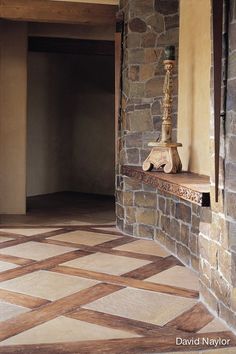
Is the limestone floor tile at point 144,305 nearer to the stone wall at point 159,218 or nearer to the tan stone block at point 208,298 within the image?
the tan stone block at point 208,298

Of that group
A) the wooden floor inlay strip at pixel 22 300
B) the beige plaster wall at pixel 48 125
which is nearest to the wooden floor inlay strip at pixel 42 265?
the wooden floor inlay strip at pixel 22 300

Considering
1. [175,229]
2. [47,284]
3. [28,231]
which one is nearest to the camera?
[47,284]

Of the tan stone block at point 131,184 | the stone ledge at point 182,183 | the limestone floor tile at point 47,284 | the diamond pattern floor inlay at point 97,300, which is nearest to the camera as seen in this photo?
the diamond pattern floor inlay at point 97,300

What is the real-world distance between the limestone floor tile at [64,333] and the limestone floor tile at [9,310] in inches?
10.1

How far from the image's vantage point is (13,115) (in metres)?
6.81

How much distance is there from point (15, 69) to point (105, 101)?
2552 mm

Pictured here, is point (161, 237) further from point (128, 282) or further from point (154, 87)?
point (154, 87)

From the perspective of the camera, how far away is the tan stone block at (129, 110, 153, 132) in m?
5.43

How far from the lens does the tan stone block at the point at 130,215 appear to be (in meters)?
5.53

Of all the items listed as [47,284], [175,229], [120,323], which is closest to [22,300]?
[47,284]

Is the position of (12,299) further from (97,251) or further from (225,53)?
(225,53)

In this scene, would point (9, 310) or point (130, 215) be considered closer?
point (9, 310)

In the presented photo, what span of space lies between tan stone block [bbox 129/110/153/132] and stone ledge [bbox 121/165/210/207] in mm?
577

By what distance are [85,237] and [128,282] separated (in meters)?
1.67
